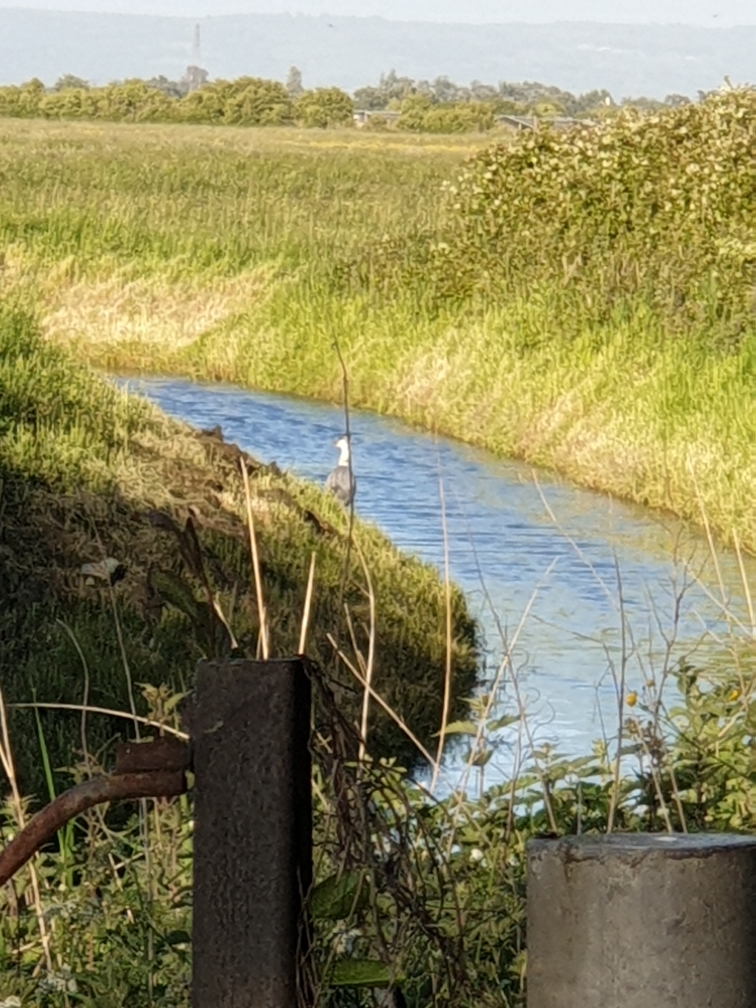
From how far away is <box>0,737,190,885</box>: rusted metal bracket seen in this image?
2.22 meters

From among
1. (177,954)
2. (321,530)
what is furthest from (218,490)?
(177,954)

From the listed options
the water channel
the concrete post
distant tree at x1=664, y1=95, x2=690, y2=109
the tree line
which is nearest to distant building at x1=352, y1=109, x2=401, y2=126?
the tree line

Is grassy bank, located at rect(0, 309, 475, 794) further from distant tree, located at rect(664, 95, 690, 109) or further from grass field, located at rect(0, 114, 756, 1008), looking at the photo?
distant tree, located at rect(664, 95, 690, 109)

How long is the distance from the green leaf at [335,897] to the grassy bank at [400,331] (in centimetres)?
303

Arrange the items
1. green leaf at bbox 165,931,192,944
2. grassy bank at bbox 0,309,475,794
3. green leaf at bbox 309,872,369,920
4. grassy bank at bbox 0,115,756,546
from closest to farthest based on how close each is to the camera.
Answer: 1. green leaf at bbox 309,872,369,920
2. green leaf at bbox 165,931,192,944
3. grassy bank at bbox 0,309,475,794
4. grassy bank at bbox 0,115,756,546

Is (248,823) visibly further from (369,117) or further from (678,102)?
(369,117)

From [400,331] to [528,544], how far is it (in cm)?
693

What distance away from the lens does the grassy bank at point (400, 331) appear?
1445 centimetres

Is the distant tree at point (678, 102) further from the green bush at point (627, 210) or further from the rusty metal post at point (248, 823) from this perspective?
the rusty metal post at point (248, 823)

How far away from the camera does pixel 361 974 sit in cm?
259

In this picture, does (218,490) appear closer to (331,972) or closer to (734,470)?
(734,470)

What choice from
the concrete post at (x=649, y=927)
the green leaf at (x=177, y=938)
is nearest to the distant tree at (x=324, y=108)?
the green leaf at (x=177, y=938)

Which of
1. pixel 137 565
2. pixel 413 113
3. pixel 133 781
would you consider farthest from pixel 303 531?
pixel 413 113

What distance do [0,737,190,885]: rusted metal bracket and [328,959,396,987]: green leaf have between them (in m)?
0.40
